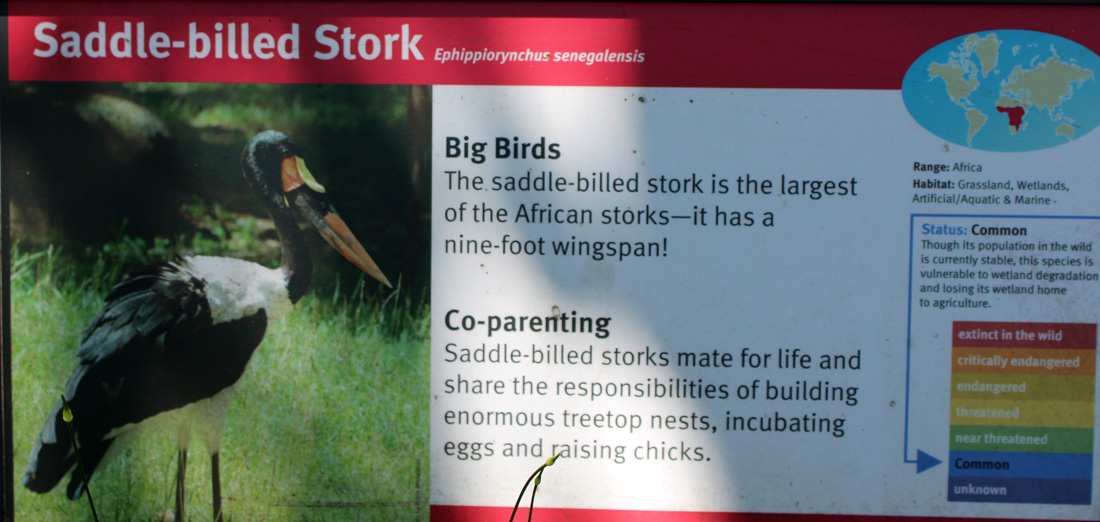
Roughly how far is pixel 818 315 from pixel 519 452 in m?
0.93

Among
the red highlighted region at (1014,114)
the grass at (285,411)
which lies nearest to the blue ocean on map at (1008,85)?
the red highlighted region at (1014,114)

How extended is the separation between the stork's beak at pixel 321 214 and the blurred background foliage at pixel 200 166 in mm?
24

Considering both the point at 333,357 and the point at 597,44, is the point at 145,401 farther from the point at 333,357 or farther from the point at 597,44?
the point at 597,44

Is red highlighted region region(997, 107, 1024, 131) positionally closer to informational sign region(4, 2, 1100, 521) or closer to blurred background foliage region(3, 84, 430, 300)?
informational sign region(4, 2, 1100, 521)

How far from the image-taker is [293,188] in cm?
197

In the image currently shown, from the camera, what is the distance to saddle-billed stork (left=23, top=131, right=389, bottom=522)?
1.97 meters

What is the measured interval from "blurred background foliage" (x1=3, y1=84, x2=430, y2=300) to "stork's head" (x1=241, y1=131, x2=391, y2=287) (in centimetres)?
2

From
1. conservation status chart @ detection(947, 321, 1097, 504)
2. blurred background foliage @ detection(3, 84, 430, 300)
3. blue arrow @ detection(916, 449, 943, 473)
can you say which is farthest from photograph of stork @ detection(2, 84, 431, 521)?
conservation status chart @ detection(947, 321, 1097, 504)

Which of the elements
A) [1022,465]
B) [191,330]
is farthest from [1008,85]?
[191,330]

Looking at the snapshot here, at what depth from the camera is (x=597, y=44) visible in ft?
6.30

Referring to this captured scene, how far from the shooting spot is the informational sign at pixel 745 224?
1.92m

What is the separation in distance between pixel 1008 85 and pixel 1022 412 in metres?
0.92

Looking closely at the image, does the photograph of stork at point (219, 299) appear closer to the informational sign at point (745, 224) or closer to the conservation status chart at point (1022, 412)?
the informational sign at point (745, 224)

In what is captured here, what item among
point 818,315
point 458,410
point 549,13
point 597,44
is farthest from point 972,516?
point 549,13
